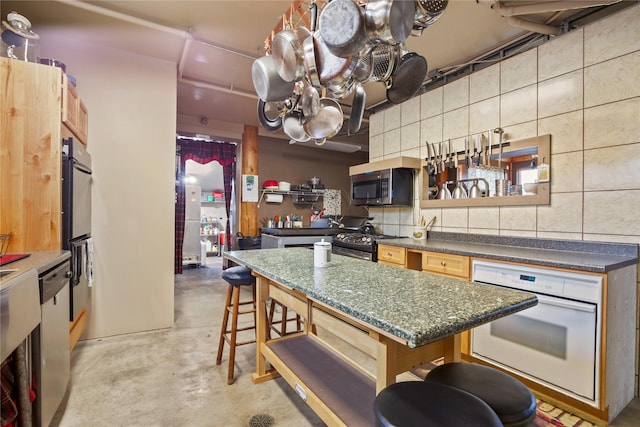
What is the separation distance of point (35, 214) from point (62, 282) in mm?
571

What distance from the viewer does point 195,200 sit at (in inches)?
257

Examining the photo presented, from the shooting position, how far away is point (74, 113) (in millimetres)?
2201

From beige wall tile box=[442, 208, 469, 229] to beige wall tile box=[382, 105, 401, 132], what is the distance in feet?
4.20

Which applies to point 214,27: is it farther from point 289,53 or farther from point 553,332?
point 553,332

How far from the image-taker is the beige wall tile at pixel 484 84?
2658mm

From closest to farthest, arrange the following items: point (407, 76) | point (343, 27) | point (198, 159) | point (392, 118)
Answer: point (343, 27)
point (407, 76)
point (392, 118)
point (198, 159)

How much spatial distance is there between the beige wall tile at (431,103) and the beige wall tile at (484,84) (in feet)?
1.13

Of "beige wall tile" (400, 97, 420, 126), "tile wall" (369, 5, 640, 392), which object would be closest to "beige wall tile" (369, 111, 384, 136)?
"beige wall tile" (400, 97, 420, 126)

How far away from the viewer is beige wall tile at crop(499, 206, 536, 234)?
2.40 metres

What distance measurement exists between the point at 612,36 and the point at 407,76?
1603 millimetres

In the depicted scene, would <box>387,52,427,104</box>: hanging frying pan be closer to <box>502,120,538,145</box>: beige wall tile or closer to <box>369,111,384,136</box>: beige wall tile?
<box>502,120,538,145</box>: beige wall tile

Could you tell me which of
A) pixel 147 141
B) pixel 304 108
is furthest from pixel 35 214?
pixel 304 108

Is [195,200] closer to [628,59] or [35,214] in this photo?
[35,214]

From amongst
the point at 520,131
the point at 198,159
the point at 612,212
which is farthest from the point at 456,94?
the point at 198,159
